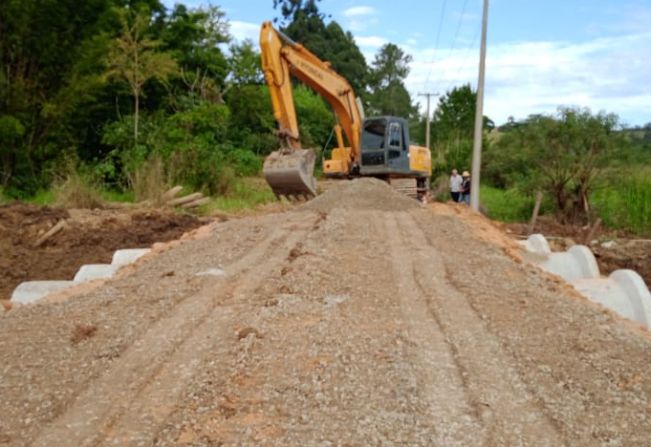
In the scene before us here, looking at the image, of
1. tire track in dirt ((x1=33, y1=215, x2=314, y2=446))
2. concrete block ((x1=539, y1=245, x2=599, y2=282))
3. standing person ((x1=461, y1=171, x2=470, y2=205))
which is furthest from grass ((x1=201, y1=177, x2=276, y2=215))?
tire track in dirt ((x1=33, y1=215, x2=314, y2=446))

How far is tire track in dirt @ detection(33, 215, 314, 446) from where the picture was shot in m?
3.88

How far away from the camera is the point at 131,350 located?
509 centimetres

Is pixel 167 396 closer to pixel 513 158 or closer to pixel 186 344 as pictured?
pixel 186 344

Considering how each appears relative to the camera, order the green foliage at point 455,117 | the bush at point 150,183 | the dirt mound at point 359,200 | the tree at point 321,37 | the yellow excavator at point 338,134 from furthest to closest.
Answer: the tree at point 321,37 → the green foliage at point 455,117 → the bush at point 150,183 → the yellow excavator at point 338,134 → the dirt mound at point 359,200

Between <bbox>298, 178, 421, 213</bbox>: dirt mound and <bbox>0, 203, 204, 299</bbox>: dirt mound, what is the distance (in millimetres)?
3144

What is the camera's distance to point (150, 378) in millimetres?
4551

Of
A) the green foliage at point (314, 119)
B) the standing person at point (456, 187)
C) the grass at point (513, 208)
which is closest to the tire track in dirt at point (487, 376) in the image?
the standing person at point (456, 187)

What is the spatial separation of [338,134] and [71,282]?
11415mm

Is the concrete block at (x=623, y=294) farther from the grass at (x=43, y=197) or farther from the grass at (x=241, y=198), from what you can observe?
the grass at (x=43, y=197)

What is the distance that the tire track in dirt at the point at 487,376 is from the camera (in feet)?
12.8

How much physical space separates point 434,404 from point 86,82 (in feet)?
63.9

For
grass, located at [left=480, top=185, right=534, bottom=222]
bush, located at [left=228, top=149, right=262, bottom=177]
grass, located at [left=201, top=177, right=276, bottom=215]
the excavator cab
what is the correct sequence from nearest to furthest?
the excavator cab
grass, located at [left=201, top=177, right=276, bottom=215]
grass, located at [left=480, top=185, right=534, bottom=222]
bush, located at [left=228, top=149, right=262, bottom=177]

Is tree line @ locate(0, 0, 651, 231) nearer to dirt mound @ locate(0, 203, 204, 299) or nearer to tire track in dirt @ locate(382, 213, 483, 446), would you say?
dirt mound @ locate(0, 203, 204, 299)

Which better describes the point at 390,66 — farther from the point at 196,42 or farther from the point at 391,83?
the point at 196,42
